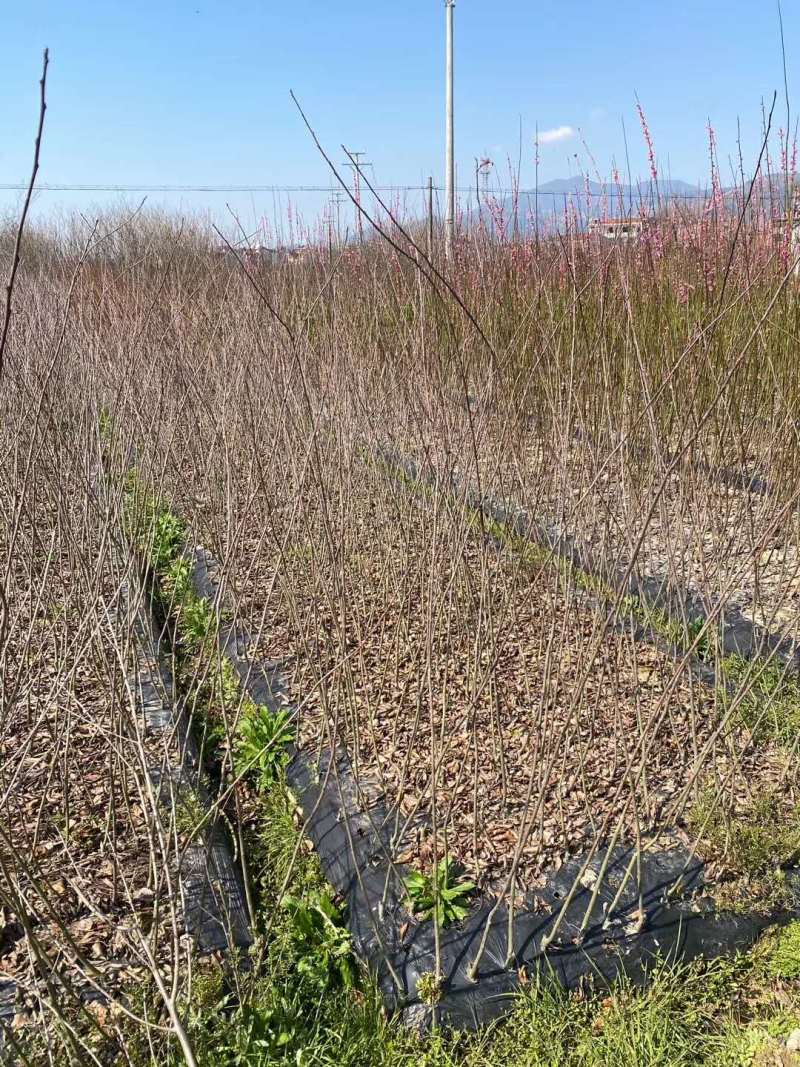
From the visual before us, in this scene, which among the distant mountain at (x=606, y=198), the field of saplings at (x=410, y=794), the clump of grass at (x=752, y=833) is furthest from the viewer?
the distant mountain at (x=606, y=198)

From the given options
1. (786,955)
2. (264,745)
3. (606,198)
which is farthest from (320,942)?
(606,198)

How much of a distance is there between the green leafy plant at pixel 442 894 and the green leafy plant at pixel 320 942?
153 millimetres

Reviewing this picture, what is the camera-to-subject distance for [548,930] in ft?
4.58

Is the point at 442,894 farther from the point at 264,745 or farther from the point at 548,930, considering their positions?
the point at 264,745

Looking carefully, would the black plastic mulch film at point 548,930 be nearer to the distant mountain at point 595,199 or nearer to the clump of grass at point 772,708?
the clump of grass at point 772,708

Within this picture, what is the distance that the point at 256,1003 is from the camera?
129 cm

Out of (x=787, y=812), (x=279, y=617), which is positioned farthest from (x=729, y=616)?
(x=279, y=617)

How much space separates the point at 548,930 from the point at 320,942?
0.44 meters

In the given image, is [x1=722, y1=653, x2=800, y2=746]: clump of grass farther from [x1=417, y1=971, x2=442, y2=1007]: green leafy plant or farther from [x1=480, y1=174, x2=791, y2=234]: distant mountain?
[x1=480, y1=174, x2=791, y2=234]: distant mountain

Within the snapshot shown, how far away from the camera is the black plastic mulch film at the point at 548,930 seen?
4.31 feet

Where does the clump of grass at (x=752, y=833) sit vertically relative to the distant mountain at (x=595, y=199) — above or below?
below

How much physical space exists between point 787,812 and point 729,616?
0.85 meters

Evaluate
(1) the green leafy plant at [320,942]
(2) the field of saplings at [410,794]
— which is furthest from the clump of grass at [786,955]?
(1) the green leafy plant at [320,942]

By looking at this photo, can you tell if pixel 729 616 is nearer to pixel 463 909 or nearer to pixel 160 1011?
pixel 463 909
